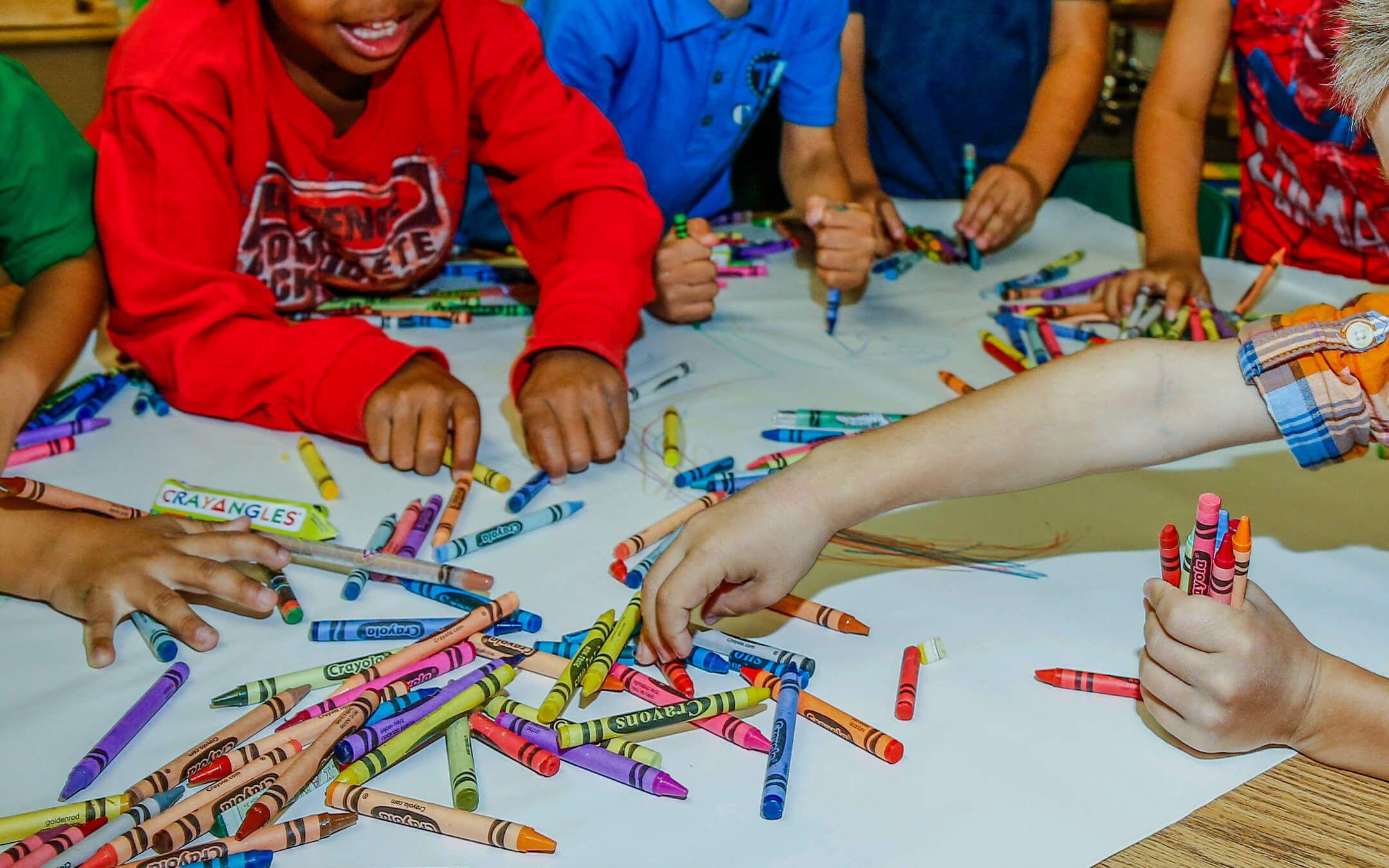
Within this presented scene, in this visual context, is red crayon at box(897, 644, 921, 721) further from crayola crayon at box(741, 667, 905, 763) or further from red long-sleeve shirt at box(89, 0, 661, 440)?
red long-sleeve shirt at box(89, 0, 661, 440)

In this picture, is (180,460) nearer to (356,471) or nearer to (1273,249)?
(356,471)

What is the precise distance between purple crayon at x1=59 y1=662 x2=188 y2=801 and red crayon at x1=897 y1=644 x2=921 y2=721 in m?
0.44

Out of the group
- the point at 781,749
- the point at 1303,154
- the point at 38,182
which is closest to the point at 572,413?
the point at 781,749

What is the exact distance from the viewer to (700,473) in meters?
0.92

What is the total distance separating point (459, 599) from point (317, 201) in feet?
1.84

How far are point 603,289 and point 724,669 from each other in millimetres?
536

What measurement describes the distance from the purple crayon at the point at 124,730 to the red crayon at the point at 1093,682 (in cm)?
53

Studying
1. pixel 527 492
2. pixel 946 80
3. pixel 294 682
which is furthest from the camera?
pixel 946 80

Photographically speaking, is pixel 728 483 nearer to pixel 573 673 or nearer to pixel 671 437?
pixel 671 437

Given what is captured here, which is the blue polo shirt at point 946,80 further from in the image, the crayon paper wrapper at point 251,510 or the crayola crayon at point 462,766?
the crayola crayon at point 462,766

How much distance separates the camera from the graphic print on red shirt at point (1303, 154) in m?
1.21

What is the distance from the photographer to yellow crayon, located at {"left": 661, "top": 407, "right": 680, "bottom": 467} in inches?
37.6

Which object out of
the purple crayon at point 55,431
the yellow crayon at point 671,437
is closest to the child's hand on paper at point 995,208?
the yellow crayon at point 671,437

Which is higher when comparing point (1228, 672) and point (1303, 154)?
point (1303, 154)
